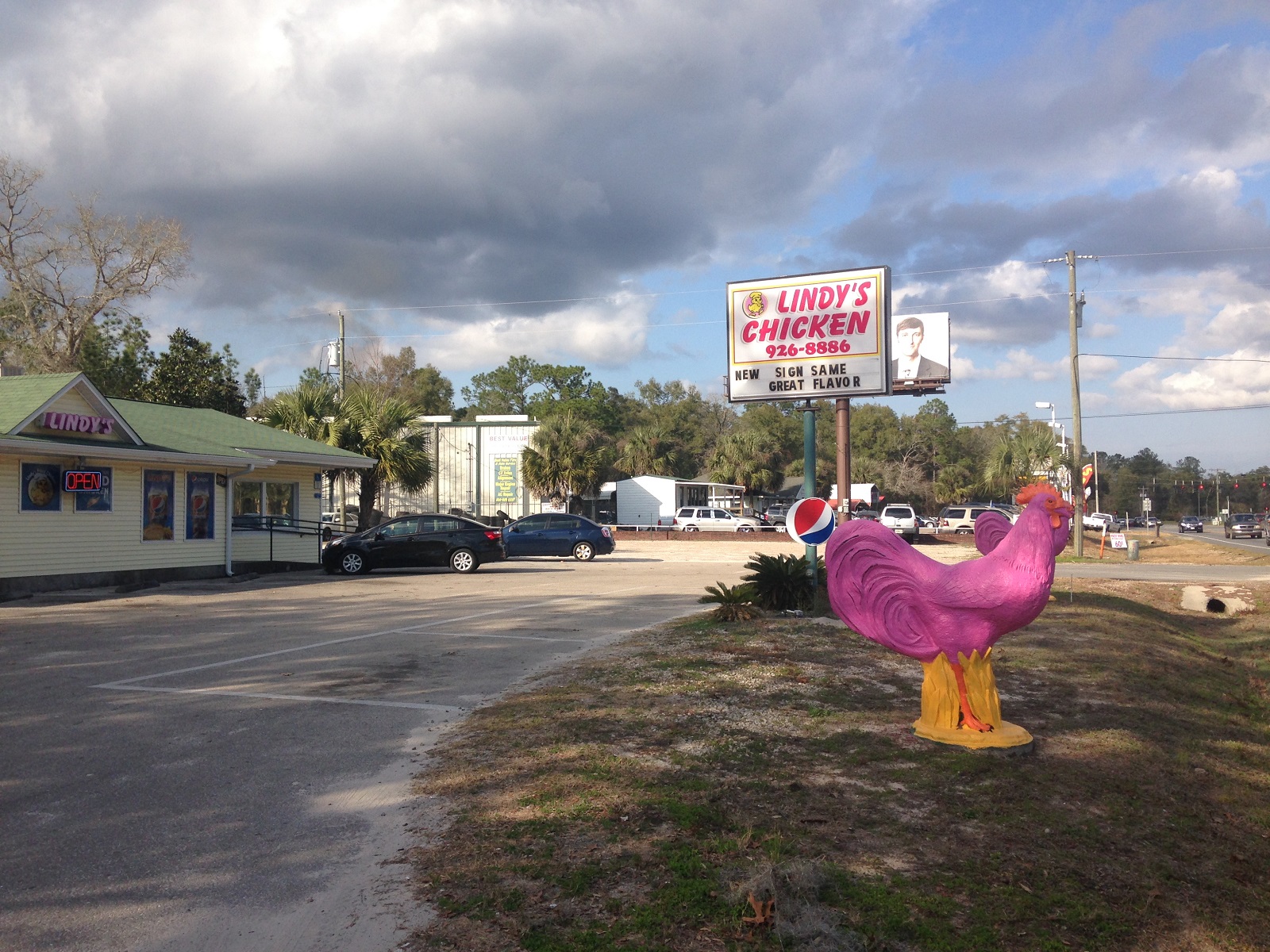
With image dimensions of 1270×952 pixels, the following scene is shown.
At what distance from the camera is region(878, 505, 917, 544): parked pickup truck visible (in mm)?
41406

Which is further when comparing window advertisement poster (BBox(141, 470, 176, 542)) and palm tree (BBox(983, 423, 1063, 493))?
palm tree (BBox(983, 423, 1063, 493))

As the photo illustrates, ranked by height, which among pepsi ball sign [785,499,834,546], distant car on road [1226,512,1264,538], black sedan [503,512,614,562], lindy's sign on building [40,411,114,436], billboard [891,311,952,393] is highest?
billboard [891,311,952,393]

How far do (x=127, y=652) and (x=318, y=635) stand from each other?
2214 mm

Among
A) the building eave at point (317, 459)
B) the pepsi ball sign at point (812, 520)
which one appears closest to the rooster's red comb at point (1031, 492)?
the pepsi ball sign at point (812, 520)

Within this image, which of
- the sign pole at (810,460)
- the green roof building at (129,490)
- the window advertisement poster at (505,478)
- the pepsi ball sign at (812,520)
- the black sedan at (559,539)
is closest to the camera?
the pepsi ball sign at (812,520)

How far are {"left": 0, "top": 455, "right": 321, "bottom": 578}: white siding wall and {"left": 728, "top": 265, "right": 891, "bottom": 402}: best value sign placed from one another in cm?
1230

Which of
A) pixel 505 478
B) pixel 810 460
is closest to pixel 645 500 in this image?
pixel 505 478

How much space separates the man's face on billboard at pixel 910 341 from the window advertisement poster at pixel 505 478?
66.4ft

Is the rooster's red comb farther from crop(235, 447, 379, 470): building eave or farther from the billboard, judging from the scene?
the billboard

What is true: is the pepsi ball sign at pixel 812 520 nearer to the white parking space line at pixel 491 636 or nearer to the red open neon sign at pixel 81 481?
the white parking space line at pixel 491 636

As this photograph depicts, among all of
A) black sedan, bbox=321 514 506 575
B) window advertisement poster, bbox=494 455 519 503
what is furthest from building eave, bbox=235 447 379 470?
window advertisement poster, bbox=494 455 519 503

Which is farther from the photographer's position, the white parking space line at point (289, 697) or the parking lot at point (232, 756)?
the white parking space line at point (289, 697)

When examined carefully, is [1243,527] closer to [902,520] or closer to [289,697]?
[902,520]

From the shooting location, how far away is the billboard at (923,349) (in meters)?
45.8
